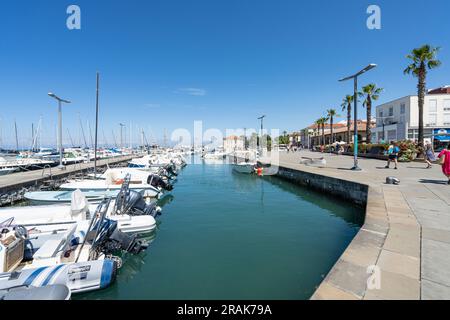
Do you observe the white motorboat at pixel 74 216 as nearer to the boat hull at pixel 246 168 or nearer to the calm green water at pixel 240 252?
the calm green water at pixel 240 252

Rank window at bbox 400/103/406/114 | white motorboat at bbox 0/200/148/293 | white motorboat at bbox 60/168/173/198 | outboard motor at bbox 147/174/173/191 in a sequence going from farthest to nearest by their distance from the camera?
1. window at bbox 400/103/406/114
2. outboard motor at bbox 147/174/173/191
3. white motorboat at bbox 60/168/173/198
4. white motorboat at bbox 0/200/148/293

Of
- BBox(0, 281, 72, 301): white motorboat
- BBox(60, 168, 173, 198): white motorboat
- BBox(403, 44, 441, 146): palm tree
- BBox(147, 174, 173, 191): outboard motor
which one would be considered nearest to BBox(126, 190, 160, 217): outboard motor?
BBox(60, 168, 173, 198): white motorboat

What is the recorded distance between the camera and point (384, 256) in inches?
150

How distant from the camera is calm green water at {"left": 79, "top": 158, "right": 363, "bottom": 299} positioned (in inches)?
196

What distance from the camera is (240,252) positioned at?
6.72m

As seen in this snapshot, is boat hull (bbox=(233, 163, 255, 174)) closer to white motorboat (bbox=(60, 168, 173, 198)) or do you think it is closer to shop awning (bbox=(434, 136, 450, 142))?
white motorboat (bbox=(60, 168, 173, 198))

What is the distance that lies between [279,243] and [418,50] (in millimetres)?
26637

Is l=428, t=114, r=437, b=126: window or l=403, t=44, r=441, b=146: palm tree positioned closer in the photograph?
l=403, t=44, r=441, b=146: palm tree

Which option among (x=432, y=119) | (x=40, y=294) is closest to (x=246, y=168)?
(x=40, y=294)

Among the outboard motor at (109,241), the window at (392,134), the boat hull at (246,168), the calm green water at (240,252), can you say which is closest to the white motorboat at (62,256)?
the outboard motor at (109,241)

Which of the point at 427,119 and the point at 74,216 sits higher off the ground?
the point at 427,119

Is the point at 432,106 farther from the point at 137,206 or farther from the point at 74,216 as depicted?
the point at 74,216

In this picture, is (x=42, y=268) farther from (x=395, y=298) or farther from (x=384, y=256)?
(x=384, y=256)
